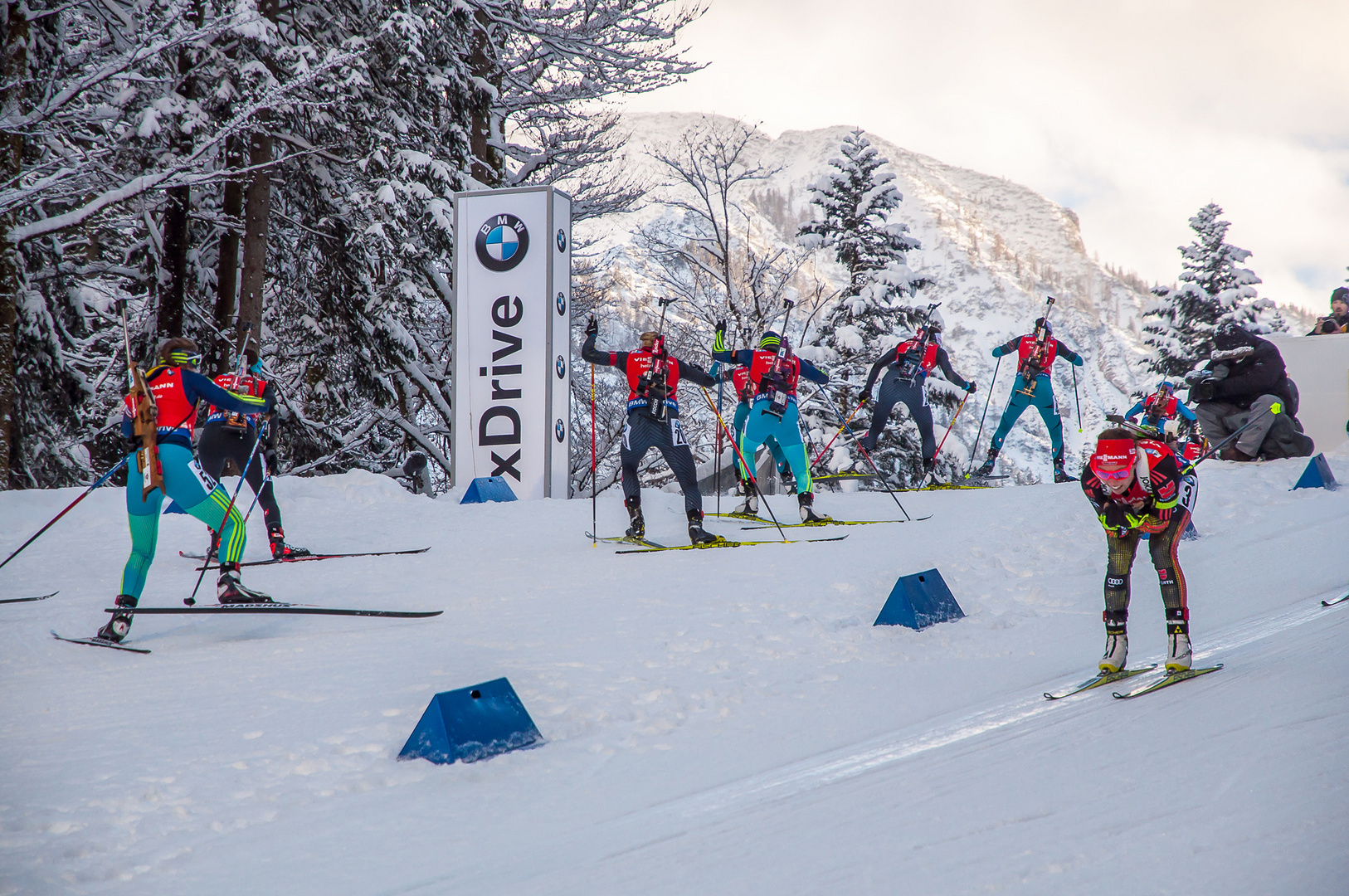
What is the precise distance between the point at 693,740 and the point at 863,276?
19.8 metres

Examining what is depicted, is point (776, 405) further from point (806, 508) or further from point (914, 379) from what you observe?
point (914, 379)

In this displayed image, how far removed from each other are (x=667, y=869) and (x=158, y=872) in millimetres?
1584

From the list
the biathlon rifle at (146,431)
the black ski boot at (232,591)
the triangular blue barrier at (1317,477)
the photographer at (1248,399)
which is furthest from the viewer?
the photographer at (1248,399)

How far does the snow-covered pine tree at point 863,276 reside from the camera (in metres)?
21.7

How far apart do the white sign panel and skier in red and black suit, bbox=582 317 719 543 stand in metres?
4.25

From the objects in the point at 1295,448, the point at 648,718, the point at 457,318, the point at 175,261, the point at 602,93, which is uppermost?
the point at 602,93

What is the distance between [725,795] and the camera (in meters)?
3.38

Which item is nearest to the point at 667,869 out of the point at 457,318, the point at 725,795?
the point at 725,795

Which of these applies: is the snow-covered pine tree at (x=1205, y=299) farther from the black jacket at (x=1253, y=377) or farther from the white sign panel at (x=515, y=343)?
the white sign panel at (x=515, y=343)

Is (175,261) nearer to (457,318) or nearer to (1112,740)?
(457,318)

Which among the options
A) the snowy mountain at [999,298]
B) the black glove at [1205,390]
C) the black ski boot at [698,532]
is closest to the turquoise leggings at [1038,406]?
the black glove at [1205,390]

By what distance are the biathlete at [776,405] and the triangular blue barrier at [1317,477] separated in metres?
6.05

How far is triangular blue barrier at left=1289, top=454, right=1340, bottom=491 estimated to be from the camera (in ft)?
35.7

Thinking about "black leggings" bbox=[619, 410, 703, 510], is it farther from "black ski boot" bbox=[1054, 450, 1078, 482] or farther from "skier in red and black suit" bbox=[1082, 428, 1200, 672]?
"black ski boot" bbox=[1054, 450, 1078, 482]
